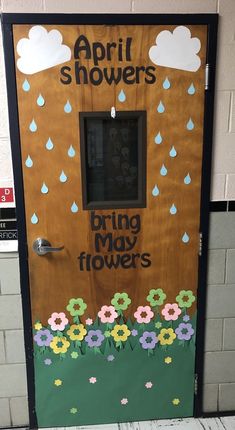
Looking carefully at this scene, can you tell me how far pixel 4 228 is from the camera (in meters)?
1.95

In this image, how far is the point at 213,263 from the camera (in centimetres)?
207

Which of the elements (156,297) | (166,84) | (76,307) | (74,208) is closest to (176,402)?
(156,297)

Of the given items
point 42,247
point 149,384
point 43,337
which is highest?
point 42,247

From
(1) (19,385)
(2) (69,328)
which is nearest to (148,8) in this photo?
(2) (69,328)

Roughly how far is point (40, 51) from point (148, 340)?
1519mm

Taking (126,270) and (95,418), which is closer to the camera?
(126,270)

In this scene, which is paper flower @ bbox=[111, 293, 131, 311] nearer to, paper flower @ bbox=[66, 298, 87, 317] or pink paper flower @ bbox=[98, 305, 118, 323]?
pink paper flower @ bbox=[98, 305, 118, 323]

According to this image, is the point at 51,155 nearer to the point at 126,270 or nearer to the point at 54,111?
the point at 54,111

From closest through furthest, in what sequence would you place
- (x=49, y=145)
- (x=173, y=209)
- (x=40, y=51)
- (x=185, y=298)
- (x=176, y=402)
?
1. (x=40, y=51)
2. (x=49, y=145)
3. (x=173, y=209)
4. (x=185, y=298)
5. (x=176, y=402)

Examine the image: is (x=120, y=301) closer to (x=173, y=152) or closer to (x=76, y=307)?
(x=76, y=307)

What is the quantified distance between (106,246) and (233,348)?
0.92m

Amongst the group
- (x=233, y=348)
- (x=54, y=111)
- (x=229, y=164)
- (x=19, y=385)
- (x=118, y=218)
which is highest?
(x=54, y=111)

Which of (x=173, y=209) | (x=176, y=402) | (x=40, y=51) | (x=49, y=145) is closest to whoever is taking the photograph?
(x=40, y=51)

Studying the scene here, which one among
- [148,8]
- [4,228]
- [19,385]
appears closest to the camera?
[148,8]
